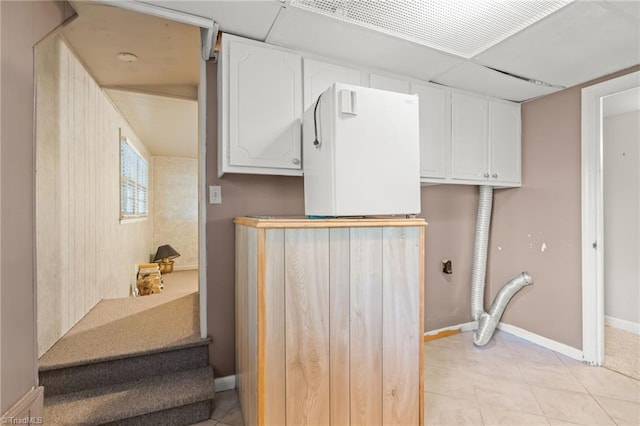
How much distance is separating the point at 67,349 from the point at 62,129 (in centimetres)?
137

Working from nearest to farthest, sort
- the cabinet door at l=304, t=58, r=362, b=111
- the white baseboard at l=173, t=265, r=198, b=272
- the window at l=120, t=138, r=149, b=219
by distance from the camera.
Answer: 1. the cabinet door at l=304, t=58, r=362, b=111
2. the window at l=120, t=138, r=149, b=219
3. the white baseboard at l=173, t=265, r=198, b=272

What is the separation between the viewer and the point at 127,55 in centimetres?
220

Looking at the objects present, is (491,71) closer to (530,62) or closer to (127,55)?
(530,62)

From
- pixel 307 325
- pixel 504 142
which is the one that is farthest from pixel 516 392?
pixel 504 142

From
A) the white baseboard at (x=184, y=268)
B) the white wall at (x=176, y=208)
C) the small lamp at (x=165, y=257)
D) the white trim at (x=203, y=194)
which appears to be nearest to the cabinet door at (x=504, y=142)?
the white trim at (x=203, y=194)

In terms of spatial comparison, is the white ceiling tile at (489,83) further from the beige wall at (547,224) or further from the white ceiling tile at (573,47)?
the beige wall at (547,224)

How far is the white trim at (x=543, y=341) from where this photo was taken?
248 cm

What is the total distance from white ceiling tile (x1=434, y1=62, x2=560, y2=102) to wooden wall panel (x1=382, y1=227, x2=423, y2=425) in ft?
4.88

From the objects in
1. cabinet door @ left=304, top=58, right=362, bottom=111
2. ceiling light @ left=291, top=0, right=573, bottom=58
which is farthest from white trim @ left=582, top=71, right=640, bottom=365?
cabinet door @ left=304, top=58, right=362, bottom=111

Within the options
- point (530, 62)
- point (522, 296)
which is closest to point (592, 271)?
point (522, 296)

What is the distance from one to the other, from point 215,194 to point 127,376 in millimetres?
1200

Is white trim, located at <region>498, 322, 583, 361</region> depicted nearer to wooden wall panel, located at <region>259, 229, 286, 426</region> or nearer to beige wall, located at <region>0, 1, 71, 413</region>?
wooden wall panel, located at <region>259, 229, 286, 426</region>

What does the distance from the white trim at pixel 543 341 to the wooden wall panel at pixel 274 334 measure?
2526 mm

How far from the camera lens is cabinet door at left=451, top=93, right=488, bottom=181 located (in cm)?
255
